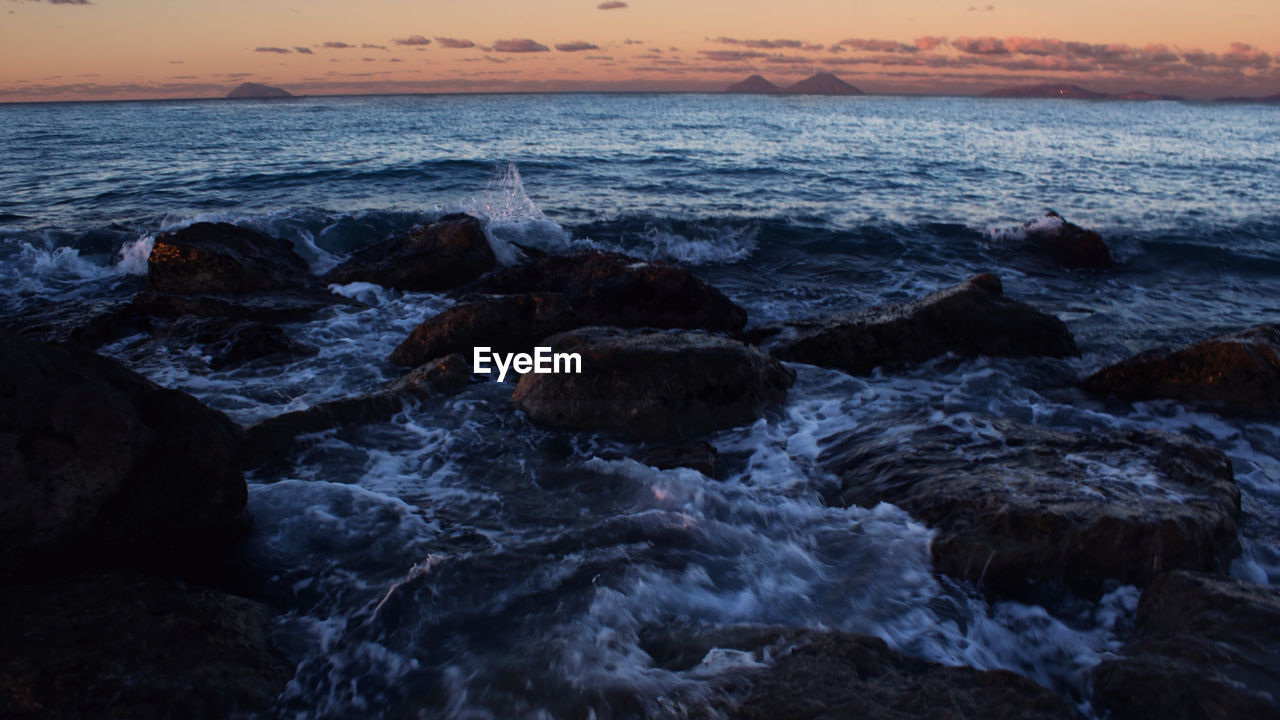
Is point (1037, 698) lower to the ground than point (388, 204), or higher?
lower

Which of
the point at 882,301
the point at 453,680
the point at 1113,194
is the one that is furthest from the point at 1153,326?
the point at 1113,194

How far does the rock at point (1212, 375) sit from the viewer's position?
5777 millimetres

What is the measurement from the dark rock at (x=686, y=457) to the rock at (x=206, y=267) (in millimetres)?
6409

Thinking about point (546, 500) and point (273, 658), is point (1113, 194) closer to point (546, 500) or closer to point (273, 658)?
point (546, 500)

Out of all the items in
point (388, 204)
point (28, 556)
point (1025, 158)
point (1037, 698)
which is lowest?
point (1037, 698)

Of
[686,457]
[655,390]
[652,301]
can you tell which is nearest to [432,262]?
[652,301]

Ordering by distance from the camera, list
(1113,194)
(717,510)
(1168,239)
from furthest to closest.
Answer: (1113,194) → (1168,239) → (717,510)

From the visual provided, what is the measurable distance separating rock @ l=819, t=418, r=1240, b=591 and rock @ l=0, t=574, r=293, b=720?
326 cm

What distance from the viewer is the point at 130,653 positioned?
2650 mm

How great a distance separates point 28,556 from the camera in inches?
115

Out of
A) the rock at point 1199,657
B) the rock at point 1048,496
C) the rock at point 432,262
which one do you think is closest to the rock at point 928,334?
the rock at point 1048,496

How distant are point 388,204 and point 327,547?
555 inches

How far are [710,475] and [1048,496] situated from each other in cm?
196

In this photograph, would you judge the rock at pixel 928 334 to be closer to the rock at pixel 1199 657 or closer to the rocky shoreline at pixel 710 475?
the rocky shoreline at pixel 710 475
